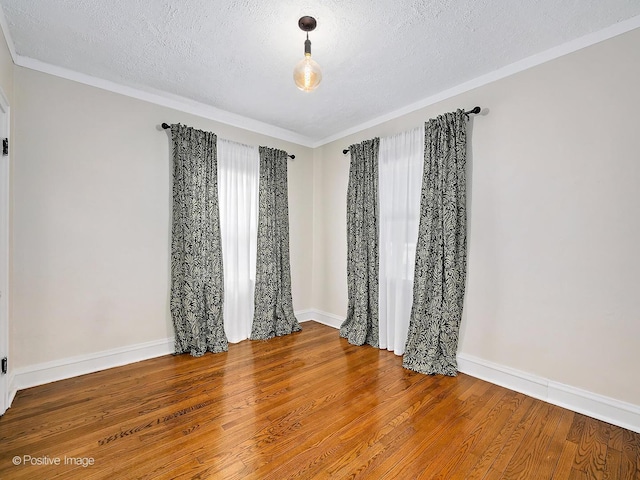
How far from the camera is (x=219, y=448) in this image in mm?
1790

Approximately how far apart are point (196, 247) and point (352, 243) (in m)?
1.86

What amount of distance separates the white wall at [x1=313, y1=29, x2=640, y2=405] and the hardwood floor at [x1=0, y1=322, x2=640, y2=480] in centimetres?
43

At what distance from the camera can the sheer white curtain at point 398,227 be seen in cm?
326

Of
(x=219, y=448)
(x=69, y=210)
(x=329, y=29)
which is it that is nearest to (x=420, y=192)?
(x=329, y=29)

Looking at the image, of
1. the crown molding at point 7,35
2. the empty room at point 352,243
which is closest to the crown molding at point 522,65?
the empty room at point 352,243

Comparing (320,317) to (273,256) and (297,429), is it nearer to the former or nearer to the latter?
(273,256)

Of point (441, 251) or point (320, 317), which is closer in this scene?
point (441, 251)

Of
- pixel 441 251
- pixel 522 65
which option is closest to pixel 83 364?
pixel 441 251

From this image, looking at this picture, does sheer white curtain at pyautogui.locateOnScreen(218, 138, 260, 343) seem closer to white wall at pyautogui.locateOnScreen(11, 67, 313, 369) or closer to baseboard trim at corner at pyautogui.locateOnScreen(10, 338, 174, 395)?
white wall at pyautogui.locateOnScreen(11, 67, 313, 369)

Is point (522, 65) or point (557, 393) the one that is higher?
point (522, 65)

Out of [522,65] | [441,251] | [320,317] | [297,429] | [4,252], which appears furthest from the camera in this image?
[320,317]

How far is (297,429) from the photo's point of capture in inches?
78.2

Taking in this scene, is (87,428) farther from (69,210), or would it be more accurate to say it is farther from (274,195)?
(274,195)

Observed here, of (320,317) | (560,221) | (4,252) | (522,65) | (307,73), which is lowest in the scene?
(320,317)
